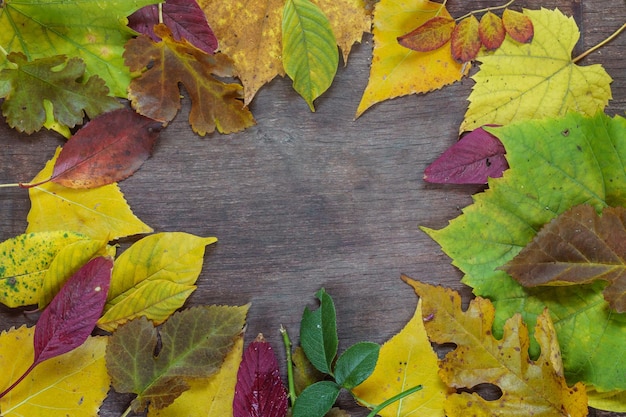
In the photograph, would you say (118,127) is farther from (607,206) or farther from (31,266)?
(607,206)

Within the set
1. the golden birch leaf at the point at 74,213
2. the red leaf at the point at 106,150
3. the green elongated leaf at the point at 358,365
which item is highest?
the red leaf at the point at 106,150

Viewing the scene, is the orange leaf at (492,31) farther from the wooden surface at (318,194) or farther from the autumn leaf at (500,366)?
the autumn leaf at (500,366)

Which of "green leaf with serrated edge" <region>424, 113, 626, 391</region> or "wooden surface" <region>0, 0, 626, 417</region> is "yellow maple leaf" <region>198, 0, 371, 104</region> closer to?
"wooden surface" <region>0, 0, 626, 417</region>

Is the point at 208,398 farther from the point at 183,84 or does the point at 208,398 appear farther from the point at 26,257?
the point at 183,84

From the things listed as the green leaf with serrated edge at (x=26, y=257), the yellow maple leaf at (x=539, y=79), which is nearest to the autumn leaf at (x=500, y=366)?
the yellow maple leaf at (x=539, y=79)

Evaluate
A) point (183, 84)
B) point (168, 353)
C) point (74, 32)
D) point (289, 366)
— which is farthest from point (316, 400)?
point (74, 32)

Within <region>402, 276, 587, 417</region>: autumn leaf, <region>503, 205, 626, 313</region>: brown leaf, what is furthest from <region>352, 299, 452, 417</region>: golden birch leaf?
<region>503, 205, 626, 313</region>: brown leaf
